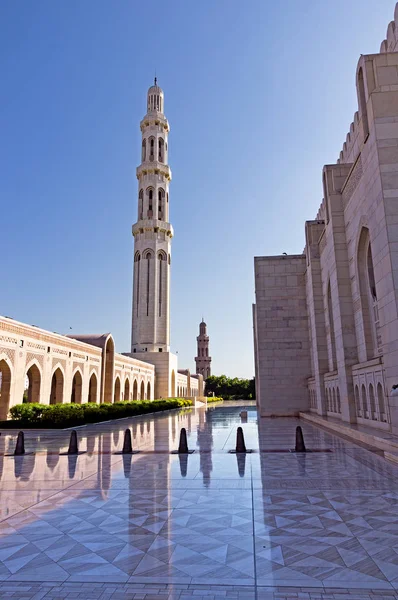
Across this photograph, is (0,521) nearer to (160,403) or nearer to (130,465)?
(130,465)

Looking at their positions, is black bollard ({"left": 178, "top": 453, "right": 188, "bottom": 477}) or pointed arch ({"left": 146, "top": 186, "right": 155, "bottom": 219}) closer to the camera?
black bollard ({"left": 178, "top": 453, "right": 188, "bottom": 477})

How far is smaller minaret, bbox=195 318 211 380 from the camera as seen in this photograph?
87.6 m

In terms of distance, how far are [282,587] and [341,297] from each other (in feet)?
38.3

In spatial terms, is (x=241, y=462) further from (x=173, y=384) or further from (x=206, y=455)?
(x=173, y=384)

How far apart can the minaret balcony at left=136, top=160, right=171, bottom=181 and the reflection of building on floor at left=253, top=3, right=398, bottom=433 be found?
1333 inches

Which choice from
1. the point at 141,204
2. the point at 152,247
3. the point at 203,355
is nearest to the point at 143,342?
the point at 152,247

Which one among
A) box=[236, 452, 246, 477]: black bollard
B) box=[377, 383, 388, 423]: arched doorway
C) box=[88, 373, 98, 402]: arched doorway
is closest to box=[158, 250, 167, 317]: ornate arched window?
box=[88, 373, 98, 402]: arched doorway

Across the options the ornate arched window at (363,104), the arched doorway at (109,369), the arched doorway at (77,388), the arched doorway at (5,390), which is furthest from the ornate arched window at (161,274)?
the ornate arched window at (363,104)

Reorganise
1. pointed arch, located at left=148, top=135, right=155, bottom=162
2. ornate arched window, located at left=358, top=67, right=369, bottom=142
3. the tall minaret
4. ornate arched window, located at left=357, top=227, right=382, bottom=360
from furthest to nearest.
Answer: pointed arch, located at left=148, top=135, right=155, bottom=162, the tall minaret, ornate arched window, located at left=357, top=227, right=382, bottom=360, ornate arched window, located at left=358, top=67, right=369, bottom=142

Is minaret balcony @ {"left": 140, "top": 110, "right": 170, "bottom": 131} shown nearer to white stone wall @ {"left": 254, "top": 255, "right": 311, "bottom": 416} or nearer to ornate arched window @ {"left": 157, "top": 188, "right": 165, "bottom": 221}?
ornate arched window @ {"left": 157, "top": 188, "right": 165, "bottom": 221}

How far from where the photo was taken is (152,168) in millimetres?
52031

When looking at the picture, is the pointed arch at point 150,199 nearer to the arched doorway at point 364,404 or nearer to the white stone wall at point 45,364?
the white stone wall at point 45,364

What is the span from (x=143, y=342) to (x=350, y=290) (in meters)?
37.6

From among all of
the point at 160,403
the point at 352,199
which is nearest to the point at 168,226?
the point at 160,403
